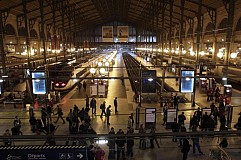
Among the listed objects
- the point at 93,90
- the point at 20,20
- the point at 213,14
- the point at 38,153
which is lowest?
the point at 93,90

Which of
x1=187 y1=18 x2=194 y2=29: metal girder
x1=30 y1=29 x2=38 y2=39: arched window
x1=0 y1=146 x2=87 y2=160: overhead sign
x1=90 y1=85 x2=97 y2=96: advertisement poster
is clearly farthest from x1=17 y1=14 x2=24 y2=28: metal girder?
x1=0 y1=146 x2=87 y2=160: overhead sign

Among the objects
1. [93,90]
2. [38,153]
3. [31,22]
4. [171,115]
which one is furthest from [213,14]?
[38,153]

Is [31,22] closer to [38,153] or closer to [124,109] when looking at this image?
[124,109]

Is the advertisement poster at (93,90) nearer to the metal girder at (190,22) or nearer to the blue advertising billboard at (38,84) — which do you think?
the blue advertising billboard at (38,84)

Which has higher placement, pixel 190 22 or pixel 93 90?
pixel 190 22

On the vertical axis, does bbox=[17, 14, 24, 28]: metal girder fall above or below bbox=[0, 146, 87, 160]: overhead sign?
above

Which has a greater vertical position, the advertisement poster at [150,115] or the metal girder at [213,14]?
the metal girder at [213,14]

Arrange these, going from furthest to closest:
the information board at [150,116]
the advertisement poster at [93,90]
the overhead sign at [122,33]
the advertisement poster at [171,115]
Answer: the overhead sign at [122,33], the advertisement poster at [93,90], the advertisement poster at [171,115], the information board at [150,116]

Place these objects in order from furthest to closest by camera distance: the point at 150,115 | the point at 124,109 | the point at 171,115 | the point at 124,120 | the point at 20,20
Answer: the point at 20,20 < the point at 124,109 < the point at 124,120 < the point at 171,115 < the point at 150,115

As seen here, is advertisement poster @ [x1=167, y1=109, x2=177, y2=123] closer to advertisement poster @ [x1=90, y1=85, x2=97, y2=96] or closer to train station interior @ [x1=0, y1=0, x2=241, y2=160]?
train station interior @ [x1=0, y1=0, x2=241, y2=160]

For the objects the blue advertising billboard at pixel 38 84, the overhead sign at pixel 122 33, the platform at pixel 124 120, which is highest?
the overhead sign at pixel 122 33

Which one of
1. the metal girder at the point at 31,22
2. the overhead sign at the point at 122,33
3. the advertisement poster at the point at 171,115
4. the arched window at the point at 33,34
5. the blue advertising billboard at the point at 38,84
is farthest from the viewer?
the arched window at the point at 33,34

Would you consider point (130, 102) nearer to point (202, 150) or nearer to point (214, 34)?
point (202, 150)

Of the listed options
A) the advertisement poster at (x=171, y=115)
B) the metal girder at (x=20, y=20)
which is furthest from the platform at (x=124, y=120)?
the metal girder at (x=20, y=20)
